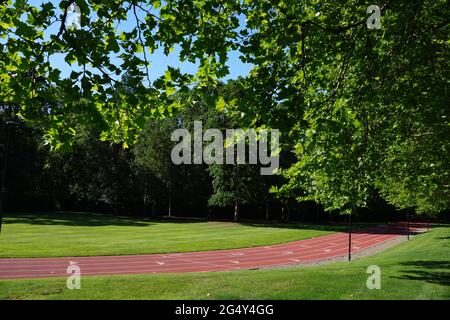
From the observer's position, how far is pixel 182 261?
995 inches

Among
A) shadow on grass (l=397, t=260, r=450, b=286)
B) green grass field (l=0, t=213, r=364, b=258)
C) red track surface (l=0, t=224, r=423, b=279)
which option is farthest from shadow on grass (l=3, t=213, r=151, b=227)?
shadow on grass (l=397, t=260, r=450, b=286)

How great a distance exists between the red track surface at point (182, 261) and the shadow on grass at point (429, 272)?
8.76 m

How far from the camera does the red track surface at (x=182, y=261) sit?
67.7ft

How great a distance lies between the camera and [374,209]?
73.1m

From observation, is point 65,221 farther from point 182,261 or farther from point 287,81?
point 287,81

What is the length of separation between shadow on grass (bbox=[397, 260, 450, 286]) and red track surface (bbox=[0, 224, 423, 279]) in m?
8.76

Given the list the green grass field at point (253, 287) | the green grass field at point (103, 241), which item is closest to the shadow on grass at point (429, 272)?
the green grass field at point (253, 287)

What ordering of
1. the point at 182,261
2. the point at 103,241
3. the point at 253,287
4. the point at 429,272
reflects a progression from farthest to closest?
the point at 103,241 → the point at 182,261 → the point at 429,272 → the point at 253,287

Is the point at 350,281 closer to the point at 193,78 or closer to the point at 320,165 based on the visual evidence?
the point at 320,165

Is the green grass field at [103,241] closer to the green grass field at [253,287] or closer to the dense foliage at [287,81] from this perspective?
the green grass field at [253,287]

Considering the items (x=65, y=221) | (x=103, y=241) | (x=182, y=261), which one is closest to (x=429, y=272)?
(x=182, y=261)

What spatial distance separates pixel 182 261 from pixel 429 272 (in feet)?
45.9
